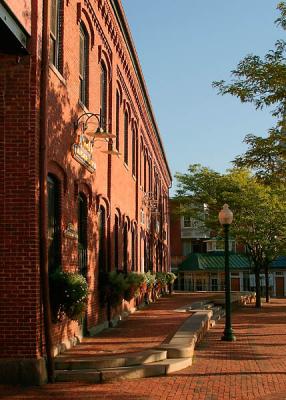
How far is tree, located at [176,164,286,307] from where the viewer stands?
33219 millimetres

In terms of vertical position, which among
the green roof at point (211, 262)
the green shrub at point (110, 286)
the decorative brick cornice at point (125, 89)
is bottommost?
the green shrub at point (110, 286)

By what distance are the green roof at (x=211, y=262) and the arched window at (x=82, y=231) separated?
4774cm

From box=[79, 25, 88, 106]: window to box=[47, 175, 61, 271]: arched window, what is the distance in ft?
10.8

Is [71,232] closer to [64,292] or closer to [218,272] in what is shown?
[64,292]

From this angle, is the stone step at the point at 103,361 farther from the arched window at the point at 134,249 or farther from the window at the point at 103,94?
the arched window at the point at 134,249

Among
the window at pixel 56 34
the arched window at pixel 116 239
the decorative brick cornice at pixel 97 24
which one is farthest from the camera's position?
the arched window at pixel 116 239

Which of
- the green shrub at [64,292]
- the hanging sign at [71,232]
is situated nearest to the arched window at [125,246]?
the hanging sign at [71,232]

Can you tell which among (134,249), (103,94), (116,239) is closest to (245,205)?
(134,249)

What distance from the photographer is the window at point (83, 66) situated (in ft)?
48.4

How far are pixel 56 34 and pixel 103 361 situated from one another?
670 cm

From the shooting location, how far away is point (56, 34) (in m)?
12.5

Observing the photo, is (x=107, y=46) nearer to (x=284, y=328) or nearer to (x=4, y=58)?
(x=4, y=58)

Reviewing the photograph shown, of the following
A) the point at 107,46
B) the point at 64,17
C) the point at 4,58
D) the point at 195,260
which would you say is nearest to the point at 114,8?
the point at 107,46

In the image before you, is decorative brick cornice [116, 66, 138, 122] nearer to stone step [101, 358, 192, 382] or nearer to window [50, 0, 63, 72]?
window [50, 0, 63, 72]
